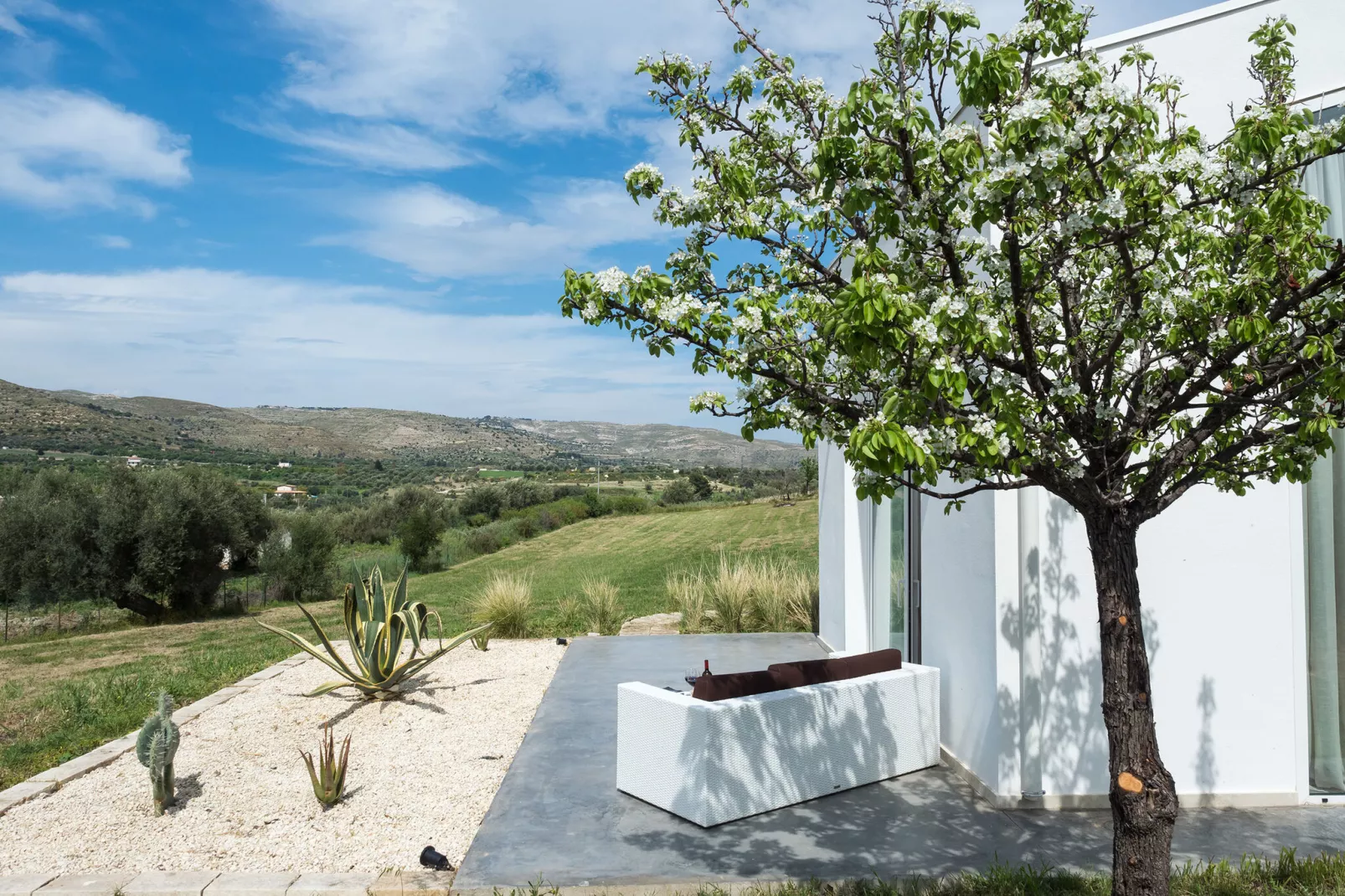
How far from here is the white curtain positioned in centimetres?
426

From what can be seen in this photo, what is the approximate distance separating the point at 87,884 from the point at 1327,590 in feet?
19.8

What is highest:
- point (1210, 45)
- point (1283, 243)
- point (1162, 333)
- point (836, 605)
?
point (1210, 45)

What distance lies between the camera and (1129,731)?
243cm

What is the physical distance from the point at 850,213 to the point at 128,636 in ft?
48.1

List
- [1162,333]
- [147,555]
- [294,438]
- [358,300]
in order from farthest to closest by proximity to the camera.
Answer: [294,438] → [358,300] → [147,555] → [1162,333]

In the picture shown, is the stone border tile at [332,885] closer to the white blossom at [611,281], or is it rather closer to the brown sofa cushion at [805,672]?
the brown sofa cushion at [805,672]

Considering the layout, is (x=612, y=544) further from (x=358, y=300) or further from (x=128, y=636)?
(x=128, y=636)

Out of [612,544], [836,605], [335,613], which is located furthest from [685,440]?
[836,605]

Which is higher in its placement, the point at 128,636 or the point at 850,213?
the point at 850,213

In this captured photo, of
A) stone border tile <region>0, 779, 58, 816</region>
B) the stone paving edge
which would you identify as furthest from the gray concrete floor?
stone border tile <region>0, 779, 58, 816</region>

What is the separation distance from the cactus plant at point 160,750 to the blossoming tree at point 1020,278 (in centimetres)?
353

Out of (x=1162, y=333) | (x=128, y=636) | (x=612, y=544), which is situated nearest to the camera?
(x=1162, y=333)

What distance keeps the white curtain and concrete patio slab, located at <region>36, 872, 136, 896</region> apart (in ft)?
19.0

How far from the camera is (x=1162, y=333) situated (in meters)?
2.41
